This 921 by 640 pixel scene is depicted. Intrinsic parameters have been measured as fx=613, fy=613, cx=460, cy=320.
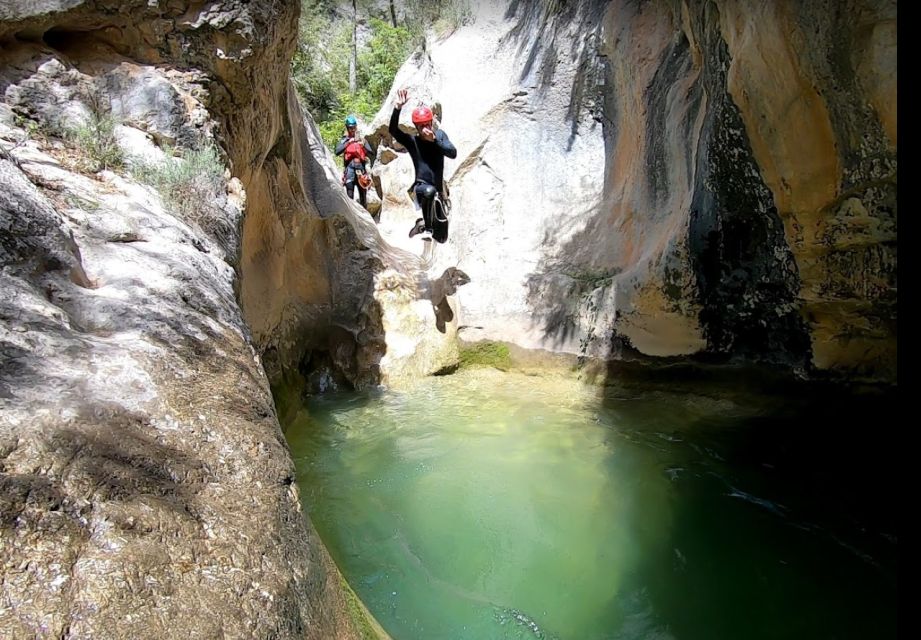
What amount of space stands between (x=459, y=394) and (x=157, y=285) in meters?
3.95

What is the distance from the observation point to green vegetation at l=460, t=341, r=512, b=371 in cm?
646

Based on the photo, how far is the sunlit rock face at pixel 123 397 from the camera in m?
1.05

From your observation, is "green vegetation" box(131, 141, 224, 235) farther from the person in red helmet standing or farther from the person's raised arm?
the person in red helmet standing

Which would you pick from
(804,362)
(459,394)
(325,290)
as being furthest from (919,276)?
(325,290)

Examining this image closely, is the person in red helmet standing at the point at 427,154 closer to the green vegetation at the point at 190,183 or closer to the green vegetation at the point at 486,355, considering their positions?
the green vegetation at the point at 486,355

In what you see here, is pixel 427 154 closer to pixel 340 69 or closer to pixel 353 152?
pixel 353 152

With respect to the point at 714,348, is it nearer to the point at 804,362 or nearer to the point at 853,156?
the point at 804,362

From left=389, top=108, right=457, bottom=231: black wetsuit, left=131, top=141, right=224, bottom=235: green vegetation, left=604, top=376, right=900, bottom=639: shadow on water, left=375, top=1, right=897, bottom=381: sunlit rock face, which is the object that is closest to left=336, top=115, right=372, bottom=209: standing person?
left=375, top=1, right=897, bottom=381: sunlit rock face

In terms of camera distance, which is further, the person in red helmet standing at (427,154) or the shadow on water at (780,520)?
the person in red helmet standing at (427,154)

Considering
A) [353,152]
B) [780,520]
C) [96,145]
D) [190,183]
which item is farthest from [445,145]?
→ [780,520]

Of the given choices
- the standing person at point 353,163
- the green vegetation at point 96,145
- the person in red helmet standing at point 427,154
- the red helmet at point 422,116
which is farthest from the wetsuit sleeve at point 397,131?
the green vegetation at point 96,145

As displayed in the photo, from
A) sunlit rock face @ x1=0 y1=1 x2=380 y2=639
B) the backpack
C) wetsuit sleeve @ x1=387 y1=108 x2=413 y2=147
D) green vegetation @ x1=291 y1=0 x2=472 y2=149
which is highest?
green vegetation @ x1=291 y1=0 x2=472 y2=149

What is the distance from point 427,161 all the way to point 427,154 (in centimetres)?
8

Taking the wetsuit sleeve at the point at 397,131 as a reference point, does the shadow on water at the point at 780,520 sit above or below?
below
